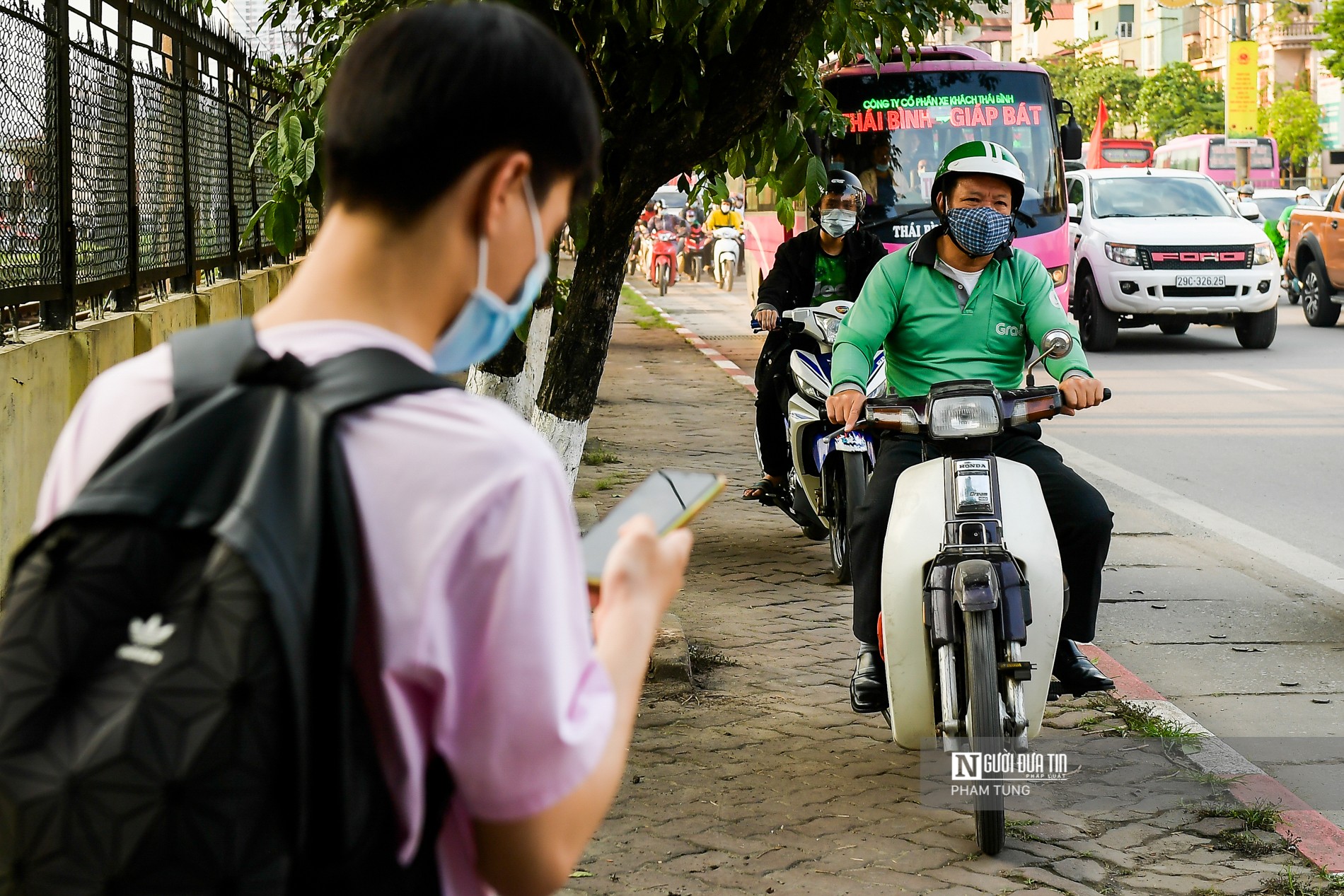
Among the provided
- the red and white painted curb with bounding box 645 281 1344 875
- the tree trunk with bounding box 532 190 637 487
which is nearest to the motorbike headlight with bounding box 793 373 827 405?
the tree trunk with bounding box 532 190 637 487

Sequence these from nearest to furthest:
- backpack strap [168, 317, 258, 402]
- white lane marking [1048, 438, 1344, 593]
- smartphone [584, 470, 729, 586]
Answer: backpack strap [168, 317, 258, 402], smartphone [584, 470, 729, 586], white lane marking [1048, 438, 1344, 593]

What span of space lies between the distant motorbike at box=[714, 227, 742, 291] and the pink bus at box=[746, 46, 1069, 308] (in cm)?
1584

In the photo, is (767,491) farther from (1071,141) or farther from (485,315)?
Result: (1071,141)

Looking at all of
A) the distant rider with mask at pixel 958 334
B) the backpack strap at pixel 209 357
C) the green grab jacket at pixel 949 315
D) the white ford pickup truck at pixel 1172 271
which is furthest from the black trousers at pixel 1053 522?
the white ford pickup truck at pixel 1172 271

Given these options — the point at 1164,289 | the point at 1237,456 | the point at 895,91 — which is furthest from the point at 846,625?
the point at 1164,289

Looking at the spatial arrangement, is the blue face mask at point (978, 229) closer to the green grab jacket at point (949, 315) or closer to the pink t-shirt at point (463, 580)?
the green grab jacket at point (949, 315)

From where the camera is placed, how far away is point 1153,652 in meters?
5.94

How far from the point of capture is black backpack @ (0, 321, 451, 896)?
107 centimetres

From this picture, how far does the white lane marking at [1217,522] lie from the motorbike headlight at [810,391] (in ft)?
7.71

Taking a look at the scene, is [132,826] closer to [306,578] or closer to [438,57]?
[306,578]

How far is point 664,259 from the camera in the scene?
29984mm

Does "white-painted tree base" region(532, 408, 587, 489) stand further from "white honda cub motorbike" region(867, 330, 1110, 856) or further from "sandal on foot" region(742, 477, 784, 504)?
"sandal on foot" region(742, 477, 784, 504)

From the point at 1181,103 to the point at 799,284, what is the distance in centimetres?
6492

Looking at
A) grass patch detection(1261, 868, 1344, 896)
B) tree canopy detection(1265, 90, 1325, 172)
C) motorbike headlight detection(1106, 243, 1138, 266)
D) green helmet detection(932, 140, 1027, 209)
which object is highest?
tree canopy detection(1265, 90, 1325, 172)
